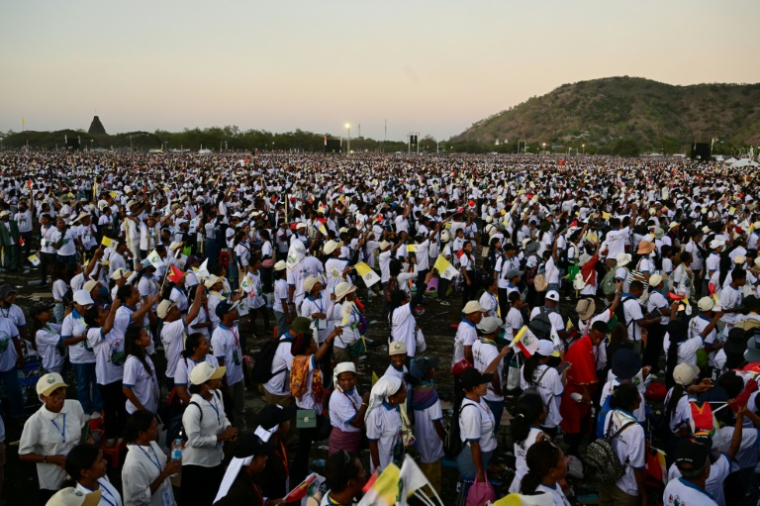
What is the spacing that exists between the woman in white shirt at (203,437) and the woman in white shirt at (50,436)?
90 centimetres

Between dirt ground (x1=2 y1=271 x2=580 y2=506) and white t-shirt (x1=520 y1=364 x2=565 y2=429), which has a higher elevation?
white t-shirt (x1=520 y1=364 x2=565 y2=429)

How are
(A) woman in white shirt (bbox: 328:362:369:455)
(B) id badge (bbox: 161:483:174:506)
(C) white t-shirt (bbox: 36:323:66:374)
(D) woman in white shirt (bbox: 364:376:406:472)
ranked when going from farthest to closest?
(C) white t-shirt (bbox: 36:323:66:374), (A) woman in white shirt (bbox: 328:362:369:455), (D) woman in white shirt (bbox: 364:376:406:472), (B) id badge (bbox: 161:483:174:506)

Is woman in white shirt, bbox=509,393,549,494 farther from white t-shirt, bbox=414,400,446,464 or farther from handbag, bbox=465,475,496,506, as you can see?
white t-shirt, bbox=414,400,446,464

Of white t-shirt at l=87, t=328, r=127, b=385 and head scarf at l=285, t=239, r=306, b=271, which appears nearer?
white t-shirt at l=87, t=328, r=127, b=385

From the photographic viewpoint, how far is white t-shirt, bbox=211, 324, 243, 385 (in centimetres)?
577

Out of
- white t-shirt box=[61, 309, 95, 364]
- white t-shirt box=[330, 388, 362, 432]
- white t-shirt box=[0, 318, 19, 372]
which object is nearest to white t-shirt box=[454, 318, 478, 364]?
white t-shirt box=[330, 388, 362, 432]

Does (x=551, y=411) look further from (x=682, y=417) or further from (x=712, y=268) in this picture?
(x=712, y=268)

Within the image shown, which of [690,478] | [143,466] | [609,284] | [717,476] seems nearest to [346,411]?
[143,466]

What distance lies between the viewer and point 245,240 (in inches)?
436

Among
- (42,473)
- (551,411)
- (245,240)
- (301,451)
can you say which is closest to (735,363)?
(551,411)

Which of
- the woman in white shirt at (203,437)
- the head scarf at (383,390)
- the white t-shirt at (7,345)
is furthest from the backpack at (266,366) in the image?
the white t-shirt at (7,345)

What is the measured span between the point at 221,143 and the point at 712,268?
108m

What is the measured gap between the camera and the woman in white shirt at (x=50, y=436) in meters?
4.16

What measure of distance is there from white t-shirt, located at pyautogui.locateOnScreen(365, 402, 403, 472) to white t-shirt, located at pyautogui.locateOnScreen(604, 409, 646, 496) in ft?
5.31
